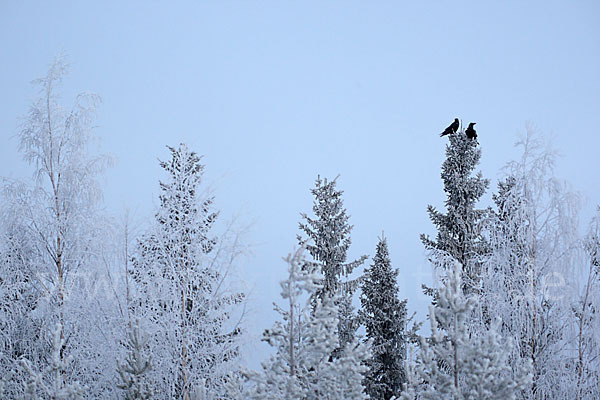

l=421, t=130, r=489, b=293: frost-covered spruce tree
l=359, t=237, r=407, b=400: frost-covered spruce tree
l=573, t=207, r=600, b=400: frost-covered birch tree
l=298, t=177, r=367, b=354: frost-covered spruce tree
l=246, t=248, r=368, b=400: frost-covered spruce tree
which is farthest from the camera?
l=359, t=237, r=407, b=400: frost-covered spruce tree

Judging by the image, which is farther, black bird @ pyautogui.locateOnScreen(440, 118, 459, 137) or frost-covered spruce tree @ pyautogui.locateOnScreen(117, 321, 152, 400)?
black bird @ pyautogui.locateOnScreen(440, 118, 459, 137)

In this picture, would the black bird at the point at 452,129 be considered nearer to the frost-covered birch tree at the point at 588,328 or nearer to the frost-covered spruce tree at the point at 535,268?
the frost-covered spruce tree at the point at 535,268

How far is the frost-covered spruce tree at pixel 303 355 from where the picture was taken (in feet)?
24.8

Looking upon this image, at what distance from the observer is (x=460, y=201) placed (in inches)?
704

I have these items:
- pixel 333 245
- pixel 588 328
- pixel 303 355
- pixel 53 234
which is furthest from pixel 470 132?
pixel 53 234

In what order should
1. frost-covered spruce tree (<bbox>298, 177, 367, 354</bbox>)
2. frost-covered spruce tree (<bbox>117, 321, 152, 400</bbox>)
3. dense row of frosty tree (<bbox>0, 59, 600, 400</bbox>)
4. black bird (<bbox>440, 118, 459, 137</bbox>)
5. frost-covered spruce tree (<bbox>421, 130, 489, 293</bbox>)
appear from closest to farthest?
frost-covered spruce tree (<bbox>117, 321, 152, 400</bbox>) → dense row of frosty tree (<bbox>0, 59, 600, 400</bbox>) → black bird (<bbox>440, 118, 459, 137</bbox>) → frost-covered spruce tree (<bbox>421, 130, 489, 293</bbox>) → frost-covered spruce tree (<bbox>298, 177, 367, 354</bbox>)

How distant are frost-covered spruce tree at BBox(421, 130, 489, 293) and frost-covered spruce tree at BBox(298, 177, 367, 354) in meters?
3.15

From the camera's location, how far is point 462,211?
1773cm

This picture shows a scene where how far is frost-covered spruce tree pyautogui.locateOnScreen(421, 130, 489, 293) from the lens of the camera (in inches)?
687

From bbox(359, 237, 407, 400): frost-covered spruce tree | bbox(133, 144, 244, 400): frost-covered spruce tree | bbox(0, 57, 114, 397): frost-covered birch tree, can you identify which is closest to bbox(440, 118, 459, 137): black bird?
bbox(359, 237, 407, 400): frost-covered spruce tree

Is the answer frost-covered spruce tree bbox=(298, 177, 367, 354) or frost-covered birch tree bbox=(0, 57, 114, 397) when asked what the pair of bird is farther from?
frost-covered birch tree bbox=(0, 57, 114, 397)

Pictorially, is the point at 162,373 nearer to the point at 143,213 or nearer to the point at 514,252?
the point at 143,213

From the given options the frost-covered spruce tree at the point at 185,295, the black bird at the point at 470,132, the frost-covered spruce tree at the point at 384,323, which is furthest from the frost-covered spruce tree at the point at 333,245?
the frost-covered spruce tree at the point at 185,295

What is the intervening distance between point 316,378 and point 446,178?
12.0 meters
